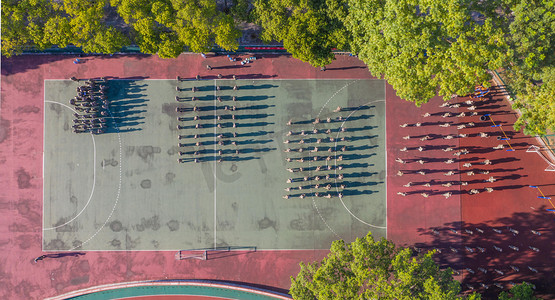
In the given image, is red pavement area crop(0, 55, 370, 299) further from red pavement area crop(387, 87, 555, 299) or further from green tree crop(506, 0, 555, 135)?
green tree crop(506, 0, 555, 135)

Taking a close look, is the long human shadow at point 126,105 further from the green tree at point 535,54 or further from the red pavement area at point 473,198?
the green tree at point 535,54

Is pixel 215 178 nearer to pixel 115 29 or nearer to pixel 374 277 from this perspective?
pixel 115 29

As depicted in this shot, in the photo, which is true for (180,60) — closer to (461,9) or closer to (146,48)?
(146,48)

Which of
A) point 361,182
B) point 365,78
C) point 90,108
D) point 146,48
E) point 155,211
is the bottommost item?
point 155,211

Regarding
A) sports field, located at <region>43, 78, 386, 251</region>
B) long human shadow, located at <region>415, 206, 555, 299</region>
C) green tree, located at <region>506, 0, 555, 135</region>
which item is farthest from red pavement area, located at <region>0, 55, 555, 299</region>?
Result: green tree, located at <region>506, 0, 555, 135</region>

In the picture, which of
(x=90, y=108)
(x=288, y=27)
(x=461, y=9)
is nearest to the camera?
(x=461, y=9)

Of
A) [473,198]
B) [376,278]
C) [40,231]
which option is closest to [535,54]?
[473,198]

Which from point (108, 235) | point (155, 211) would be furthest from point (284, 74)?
point (108, 235)

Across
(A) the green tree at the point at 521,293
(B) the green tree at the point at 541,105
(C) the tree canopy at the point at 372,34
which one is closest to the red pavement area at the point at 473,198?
(A) the green tree at the point at 521,293
